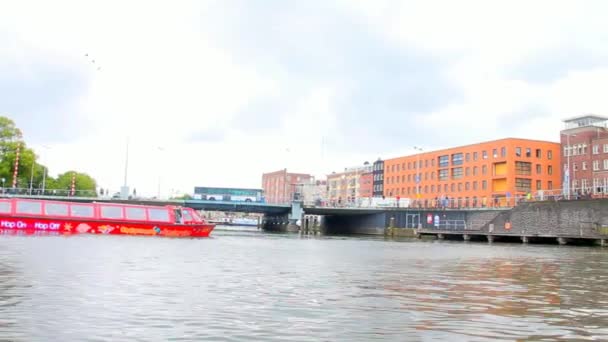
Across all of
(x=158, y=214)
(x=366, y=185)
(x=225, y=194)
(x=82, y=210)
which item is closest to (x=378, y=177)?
(x=366, y=185)

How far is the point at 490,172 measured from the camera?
11162 centimetres

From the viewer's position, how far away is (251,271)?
21.9 meters

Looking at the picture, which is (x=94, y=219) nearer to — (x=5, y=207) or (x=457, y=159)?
(x=5, y=207)

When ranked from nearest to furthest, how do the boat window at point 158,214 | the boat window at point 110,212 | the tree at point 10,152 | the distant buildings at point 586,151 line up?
1. the boat window at point 110,212
2. the boat window at point 158,214
3. the distant buildings at point 586,151
4. the tree at point 10,152

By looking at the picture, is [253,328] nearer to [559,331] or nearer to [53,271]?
[559,331]

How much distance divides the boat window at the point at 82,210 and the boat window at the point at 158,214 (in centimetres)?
549

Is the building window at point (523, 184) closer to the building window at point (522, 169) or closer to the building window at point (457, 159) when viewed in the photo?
the building window at point (522, 169)

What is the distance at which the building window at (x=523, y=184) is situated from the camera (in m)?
107

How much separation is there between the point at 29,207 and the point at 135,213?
936 centimetres

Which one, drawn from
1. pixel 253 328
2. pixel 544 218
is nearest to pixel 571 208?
pixel 544 218

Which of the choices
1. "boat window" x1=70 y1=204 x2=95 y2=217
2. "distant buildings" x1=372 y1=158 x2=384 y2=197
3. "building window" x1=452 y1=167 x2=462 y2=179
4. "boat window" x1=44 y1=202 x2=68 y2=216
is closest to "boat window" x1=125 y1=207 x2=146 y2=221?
"boat window" x1=70 y1=204 x2=95 y2=217

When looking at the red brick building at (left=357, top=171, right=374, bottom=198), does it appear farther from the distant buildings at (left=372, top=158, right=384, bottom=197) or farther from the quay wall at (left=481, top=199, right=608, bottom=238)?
the quay wall at (left=481, top=199, right=608, bottom=238)

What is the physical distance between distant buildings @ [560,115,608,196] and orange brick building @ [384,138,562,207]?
164 inches

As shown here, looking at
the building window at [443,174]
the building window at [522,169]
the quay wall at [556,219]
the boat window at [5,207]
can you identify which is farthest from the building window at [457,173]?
the boat window at [5,207]
